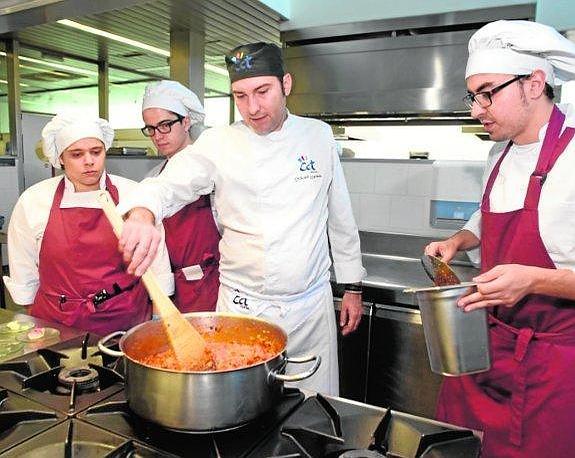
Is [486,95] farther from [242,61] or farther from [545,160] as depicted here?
[242,61]

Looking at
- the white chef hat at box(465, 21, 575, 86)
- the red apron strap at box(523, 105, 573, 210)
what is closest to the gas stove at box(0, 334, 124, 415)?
the red apron strap at box(523, 105, 573, 210)

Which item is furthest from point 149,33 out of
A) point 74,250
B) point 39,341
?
point 39,341

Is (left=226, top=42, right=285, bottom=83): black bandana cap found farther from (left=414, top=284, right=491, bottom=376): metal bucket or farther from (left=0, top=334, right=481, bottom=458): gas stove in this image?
(left=0, top=334, right=481, bottom=458): gas stove

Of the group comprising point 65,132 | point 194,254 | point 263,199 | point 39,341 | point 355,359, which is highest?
point 65,132

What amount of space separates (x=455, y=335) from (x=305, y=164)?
83cm

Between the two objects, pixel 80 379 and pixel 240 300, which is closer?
pixel 80 379

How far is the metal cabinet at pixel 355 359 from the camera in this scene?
2.09m

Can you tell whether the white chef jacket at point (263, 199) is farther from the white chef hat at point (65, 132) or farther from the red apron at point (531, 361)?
the red apron at point (531, 361)

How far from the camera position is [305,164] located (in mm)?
1638

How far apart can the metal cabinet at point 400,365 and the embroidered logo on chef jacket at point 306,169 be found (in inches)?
28.8

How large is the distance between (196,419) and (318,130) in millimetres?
1210

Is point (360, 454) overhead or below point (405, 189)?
below

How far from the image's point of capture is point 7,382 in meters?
0.98

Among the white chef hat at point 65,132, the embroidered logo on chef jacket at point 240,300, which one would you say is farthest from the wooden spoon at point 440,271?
the white chef hat at point 65,132
